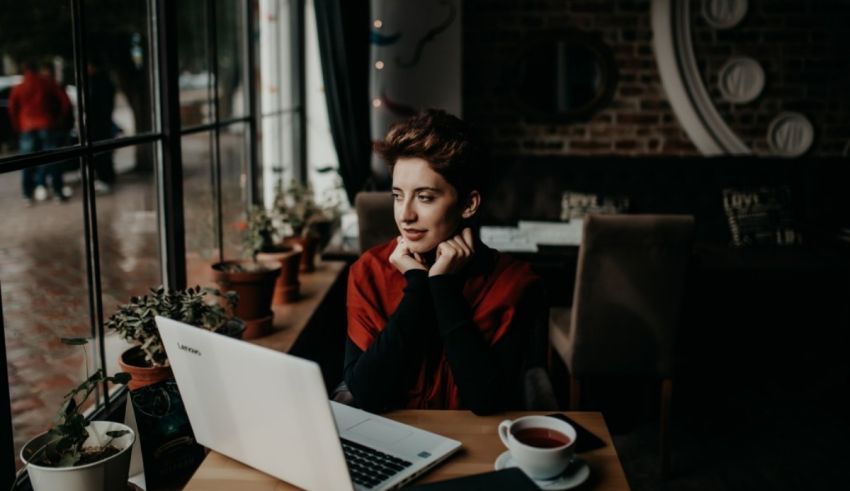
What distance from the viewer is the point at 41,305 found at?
5.70 m

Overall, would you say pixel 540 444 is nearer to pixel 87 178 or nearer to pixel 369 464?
pixel 369 464

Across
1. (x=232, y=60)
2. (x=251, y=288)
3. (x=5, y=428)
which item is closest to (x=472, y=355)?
(x=5, y=428)

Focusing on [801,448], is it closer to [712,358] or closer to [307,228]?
[712,358]

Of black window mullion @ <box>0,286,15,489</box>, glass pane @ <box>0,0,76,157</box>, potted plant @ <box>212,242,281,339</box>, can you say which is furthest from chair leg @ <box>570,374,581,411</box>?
glass pane @ <box>0,0,76,157</box>

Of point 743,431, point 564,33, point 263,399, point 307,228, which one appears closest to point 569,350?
point 743,431

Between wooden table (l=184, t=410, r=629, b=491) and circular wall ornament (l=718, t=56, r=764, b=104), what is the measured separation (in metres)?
4.02

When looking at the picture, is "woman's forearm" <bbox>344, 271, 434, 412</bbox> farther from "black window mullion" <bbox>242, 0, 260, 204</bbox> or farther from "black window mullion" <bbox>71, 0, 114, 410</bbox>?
"black window mullion" <bbox>242, 0, 260, 204</bbox>

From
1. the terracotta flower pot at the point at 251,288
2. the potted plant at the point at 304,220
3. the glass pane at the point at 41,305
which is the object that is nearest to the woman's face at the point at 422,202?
the glass pane at the point at 41,305

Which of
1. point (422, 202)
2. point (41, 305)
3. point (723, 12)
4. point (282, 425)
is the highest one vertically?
point (723, 12)

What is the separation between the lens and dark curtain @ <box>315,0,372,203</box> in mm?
4152

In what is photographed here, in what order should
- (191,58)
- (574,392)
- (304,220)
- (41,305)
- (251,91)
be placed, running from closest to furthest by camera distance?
1. (574,392)
2. (251,91)
3. (304,220)
4. (41,305)
5. (191,58)

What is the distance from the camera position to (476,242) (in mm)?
1728

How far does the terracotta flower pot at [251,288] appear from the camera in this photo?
2.52 meters

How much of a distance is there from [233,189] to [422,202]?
8299 millimetres
